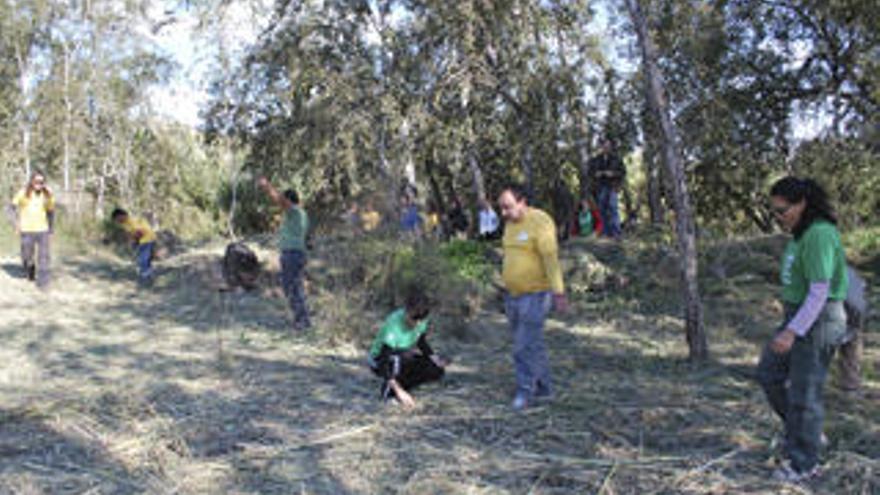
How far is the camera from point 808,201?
13.4 ft

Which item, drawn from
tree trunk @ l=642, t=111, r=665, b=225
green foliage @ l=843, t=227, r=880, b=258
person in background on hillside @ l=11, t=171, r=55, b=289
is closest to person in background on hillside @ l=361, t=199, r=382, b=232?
person in background on hillside @ l=11, t=171, r=55, b=289

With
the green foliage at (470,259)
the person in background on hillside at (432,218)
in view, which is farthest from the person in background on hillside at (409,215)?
the green foliage at (470,259)

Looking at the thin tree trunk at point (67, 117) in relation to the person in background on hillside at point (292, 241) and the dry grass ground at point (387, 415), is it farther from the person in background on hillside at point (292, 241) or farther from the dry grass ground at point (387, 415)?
the person in background on hillside at point (292, 241)

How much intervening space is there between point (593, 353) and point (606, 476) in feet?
11.6

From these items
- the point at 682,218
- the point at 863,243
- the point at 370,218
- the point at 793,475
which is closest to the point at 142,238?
the point at 370,218

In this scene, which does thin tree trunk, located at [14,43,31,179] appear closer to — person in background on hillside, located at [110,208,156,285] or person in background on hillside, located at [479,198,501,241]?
person in background on hillside, located at [110,208,156,285]

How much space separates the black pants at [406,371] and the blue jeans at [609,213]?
267 inches

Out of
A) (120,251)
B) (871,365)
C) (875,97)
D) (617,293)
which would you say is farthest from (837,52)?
(120,251)

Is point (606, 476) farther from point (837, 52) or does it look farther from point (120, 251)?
point (120, 251)

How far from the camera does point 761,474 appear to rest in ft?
14.2

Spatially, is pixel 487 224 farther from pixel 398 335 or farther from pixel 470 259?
pixel 398 335

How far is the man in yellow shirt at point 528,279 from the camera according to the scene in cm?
564

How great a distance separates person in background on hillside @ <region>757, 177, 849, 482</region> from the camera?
3941mm

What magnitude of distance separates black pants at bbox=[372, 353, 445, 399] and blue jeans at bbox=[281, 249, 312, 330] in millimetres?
2634
